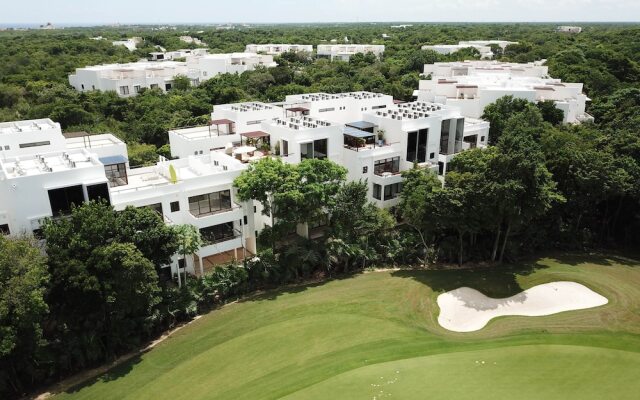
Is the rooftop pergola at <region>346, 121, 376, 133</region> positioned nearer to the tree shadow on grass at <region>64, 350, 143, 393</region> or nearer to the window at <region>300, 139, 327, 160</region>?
the window at <region>300, 139, 327, 160</region>

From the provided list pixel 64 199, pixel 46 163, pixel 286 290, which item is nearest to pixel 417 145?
pixel 286 290

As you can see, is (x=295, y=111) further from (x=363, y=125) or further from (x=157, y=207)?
(x=157, y=207)

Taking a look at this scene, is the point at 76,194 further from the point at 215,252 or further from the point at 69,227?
the point at 215,252

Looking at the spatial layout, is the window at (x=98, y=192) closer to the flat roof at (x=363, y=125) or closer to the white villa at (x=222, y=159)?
the white villa at (x=222, y=159)

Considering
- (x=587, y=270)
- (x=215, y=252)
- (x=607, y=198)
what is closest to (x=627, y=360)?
(x=587, y=270)

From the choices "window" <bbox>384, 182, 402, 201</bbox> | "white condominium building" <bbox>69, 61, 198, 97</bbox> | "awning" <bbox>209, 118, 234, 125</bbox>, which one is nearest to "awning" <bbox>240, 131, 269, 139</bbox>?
"awning" <bbox>209, 118, 234, 125</bbox>
